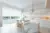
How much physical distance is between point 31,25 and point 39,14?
0.16 meters

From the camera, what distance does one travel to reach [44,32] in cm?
97

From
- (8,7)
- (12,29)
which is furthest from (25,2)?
(12,29)

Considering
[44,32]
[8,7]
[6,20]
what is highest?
[8,7]

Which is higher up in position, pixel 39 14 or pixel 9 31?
pixel 39 14

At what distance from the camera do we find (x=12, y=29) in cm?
99

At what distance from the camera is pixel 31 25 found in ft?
3.24

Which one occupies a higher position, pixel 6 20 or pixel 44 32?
pixel 6 20

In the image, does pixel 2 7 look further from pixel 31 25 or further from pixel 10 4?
pixel 31 25

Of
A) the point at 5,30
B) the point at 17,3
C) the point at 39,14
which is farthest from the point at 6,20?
the point at 39,14

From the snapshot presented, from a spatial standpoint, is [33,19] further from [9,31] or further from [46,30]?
[9,31]

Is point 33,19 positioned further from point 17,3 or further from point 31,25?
point 17,3

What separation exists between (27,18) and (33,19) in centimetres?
7

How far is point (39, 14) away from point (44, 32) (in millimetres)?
213

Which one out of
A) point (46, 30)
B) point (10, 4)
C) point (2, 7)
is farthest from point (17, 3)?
point (46, 30)
